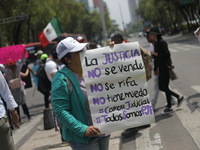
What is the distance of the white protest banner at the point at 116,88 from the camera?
3.16 m

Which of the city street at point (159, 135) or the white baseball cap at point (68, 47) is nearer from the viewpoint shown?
the white baseball cap at point (68, 47)

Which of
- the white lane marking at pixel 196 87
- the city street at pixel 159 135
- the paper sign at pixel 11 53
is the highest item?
the paper sign at pixel 11 53

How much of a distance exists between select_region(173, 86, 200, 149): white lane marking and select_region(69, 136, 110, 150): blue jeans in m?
2.43

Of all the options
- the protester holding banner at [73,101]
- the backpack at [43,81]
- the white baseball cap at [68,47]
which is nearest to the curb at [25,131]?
the backpack at [43,81]

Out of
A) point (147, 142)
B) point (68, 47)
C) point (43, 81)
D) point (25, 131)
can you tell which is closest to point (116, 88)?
point (68, 47)

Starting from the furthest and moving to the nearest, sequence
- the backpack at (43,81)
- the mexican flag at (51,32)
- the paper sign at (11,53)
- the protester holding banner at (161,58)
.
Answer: the mexican flag at (51,32)
the paper sign at (11,53)
the backpack at (43,81)
the protester holding banner at (161,58)

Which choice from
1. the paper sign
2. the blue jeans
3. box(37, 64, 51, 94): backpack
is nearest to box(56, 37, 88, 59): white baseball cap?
the blue jeans

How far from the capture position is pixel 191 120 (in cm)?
661

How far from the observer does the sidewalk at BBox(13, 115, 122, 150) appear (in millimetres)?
6254

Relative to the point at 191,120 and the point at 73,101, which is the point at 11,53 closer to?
Answer: the point at 191,120

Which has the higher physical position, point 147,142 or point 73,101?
point 73,101

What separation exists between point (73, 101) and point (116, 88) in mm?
434

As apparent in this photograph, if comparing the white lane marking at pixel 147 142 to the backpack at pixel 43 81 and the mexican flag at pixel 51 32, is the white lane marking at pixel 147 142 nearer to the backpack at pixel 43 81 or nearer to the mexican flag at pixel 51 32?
the backpack at pixel 43 81

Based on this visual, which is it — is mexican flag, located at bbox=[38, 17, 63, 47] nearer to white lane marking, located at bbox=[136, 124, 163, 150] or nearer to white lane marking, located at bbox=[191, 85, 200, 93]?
white lane marking, located at bbox=[191, 85, 200, 93]
